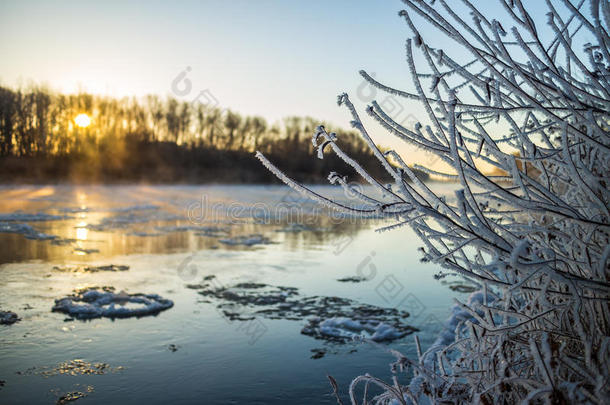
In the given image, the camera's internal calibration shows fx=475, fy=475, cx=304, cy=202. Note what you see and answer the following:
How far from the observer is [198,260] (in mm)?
9688

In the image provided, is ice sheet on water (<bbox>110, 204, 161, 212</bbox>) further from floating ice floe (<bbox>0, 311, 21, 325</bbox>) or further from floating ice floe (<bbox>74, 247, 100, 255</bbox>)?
floating ice floe (<bbox>0, 311, 21, 325</bbox>)

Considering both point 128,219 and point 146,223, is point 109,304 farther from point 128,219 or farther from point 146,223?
point 128,219

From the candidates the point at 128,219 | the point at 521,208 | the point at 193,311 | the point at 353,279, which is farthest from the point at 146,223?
the point at 521,208

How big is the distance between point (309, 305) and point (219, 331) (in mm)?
1546

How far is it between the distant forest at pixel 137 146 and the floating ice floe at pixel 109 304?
84.0ft

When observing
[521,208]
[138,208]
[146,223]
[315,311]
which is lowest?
[315,311]

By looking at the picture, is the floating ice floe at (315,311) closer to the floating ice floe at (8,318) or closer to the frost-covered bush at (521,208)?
the floating ice floe at (8,318)

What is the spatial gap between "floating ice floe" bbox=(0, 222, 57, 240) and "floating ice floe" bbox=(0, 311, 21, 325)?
6.22 metres

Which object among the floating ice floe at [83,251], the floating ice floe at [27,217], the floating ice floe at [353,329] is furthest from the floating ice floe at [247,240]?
the floating ice floe at [27,217]

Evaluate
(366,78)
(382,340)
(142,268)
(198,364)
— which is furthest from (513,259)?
(142,268)

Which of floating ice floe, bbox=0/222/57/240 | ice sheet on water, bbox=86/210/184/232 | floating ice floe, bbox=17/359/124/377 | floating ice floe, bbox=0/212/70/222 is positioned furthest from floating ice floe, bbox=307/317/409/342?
floating ice floe, bbox=0/212/70/222

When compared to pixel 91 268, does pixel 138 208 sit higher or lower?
higher

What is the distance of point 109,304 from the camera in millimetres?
6387

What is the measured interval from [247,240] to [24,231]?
5.79 meters
